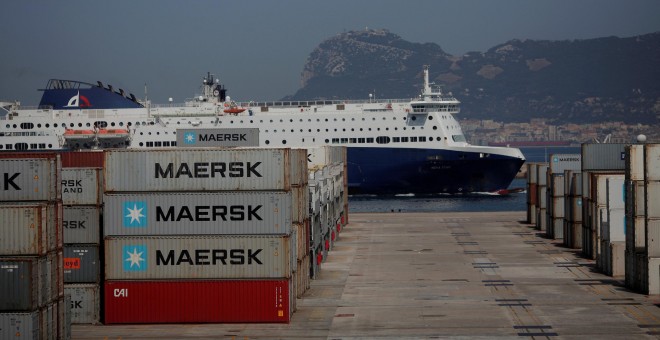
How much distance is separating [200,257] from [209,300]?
4.26ft

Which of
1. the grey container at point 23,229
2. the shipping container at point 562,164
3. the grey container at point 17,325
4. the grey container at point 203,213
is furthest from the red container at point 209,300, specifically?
the shipping container at point 562,164

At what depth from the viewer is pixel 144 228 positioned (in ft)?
100

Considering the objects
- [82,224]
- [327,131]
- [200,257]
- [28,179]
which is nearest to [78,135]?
[327,131]

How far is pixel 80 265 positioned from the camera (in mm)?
31391

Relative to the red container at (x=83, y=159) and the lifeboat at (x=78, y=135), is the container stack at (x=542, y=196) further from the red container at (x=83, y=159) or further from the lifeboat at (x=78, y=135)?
the lifeboat at (x=78, y=135)

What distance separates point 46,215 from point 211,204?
20.0 feet

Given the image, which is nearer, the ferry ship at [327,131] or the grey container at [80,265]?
the grey container at [80,265]

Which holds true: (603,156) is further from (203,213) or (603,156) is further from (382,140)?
(382,140)

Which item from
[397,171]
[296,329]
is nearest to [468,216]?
[397,171]

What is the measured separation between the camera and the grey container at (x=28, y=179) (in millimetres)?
26031

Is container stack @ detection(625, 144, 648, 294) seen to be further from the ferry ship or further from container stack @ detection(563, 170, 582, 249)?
the ferry ship

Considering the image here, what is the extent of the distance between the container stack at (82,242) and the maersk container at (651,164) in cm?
1810

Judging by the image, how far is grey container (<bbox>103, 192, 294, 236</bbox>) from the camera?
30.4 m

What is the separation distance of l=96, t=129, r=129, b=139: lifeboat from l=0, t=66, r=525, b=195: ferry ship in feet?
0.33
